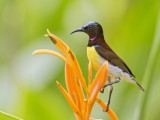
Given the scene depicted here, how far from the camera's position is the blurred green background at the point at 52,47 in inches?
39.4

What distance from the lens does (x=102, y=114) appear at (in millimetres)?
1030

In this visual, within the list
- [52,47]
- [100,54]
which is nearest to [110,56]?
[100,54]

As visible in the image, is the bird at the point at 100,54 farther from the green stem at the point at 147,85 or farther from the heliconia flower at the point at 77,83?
the green stem at the point at 147,85

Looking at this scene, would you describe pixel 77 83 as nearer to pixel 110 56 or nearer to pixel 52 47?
pixel 110 56

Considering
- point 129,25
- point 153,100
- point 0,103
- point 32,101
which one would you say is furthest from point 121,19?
point 0,103

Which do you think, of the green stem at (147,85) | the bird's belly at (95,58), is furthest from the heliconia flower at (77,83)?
the green stem at (147,85)

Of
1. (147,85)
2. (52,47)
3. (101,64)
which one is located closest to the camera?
(101,64)

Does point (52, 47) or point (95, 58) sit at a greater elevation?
point (95, 58)

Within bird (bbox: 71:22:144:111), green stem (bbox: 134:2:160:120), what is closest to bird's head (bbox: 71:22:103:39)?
bird (bbox: 71:22:144:111)

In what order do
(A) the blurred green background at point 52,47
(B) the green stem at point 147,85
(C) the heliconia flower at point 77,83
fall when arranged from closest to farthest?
1. (C) the heliconia flower at point 77,83
2. (B) the green stem at point 147,85
3. (A) the blurred green background at point 52,47

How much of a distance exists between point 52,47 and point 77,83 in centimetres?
81

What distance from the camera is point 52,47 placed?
4.40 feet

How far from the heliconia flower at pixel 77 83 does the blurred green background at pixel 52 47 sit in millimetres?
214

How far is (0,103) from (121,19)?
0.51m
